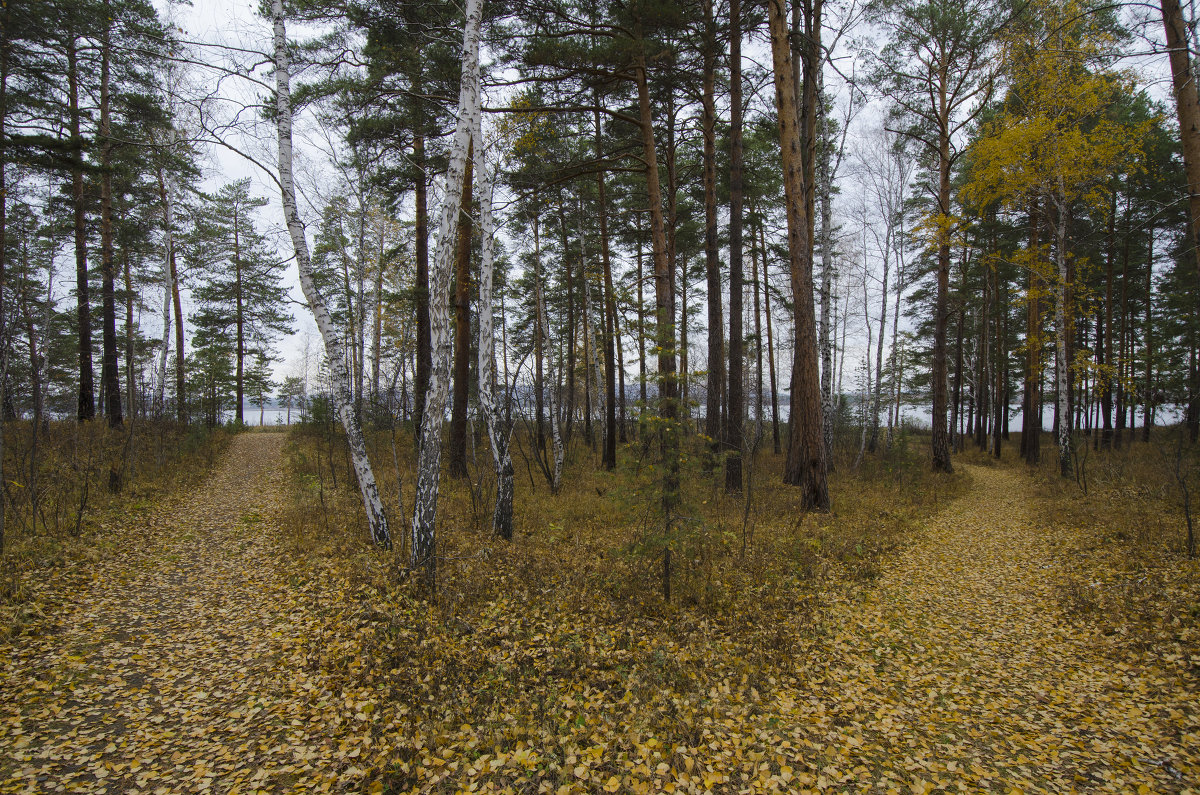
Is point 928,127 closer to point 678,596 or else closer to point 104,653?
point 678,596

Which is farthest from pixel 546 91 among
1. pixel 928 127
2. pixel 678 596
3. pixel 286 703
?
pixel 928 127

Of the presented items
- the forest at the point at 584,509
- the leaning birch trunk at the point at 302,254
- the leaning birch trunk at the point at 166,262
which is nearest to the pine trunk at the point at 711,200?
the forest at the point at 584,509

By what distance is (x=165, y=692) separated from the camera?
3850 millimetres

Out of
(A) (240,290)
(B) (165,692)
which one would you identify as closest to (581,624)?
(B) (165,692)

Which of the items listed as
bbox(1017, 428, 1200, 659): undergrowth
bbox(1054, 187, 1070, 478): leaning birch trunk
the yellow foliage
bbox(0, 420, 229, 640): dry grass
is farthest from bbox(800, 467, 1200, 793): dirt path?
the yellow foliage

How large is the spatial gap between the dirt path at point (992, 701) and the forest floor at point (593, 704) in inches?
0.7

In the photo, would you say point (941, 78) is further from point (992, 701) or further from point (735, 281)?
point (992, 701)

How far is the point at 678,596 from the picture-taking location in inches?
221

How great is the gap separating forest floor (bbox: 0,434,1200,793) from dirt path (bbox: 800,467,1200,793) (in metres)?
0.02

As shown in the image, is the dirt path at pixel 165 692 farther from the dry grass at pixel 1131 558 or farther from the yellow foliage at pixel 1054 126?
the yellow foliage at pixel 1054 126

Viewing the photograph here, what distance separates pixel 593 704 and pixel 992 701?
10.8ft

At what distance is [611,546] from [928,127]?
1600cm

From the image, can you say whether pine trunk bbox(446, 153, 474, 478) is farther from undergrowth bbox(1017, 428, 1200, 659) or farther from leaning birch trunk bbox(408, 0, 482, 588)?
undergrowth bbox(1017, 428, 1200, 659)

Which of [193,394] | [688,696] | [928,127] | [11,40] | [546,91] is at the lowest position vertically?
[688,696]
